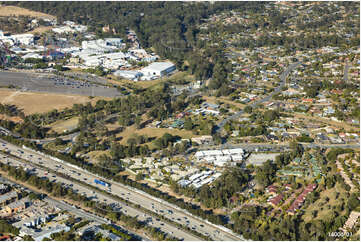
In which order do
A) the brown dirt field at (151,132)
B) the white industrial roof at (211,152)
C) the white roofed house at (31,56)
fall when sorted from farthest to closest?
the white roofed house at (31,56), the brown dirt field at (151,132), the white industrial roof at (211,152)

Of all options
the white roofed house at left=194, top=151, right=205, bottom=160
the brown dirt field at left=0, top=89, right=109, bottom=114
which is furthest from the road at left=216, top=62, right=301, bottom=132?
the brown dirt field at left=0, top=89, right=109, bottom=114

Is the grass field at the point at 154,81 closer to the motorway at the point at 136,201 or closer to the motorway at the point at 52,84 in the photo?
the motorway at the point at 52,84

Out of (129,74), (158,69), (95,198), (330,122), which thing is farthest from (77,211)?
(158,69)

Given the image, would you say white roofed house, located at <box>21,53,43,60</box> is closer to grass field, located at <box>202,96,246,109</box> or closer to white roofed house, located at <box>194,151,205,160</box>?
grass field, located at <box>202,96,246,109</box>

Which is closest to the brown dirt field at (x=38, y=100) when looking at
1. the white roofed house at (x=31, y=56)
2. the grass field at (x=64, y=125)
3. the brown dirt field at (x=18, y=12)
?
the grass field at (x=64, y=125)

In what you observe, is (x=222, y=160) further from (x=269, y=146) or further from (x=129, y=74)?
(x=129, y=74)

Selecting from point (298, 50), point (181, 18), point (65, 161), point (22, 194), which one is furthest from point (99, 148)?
point (181, 18)
